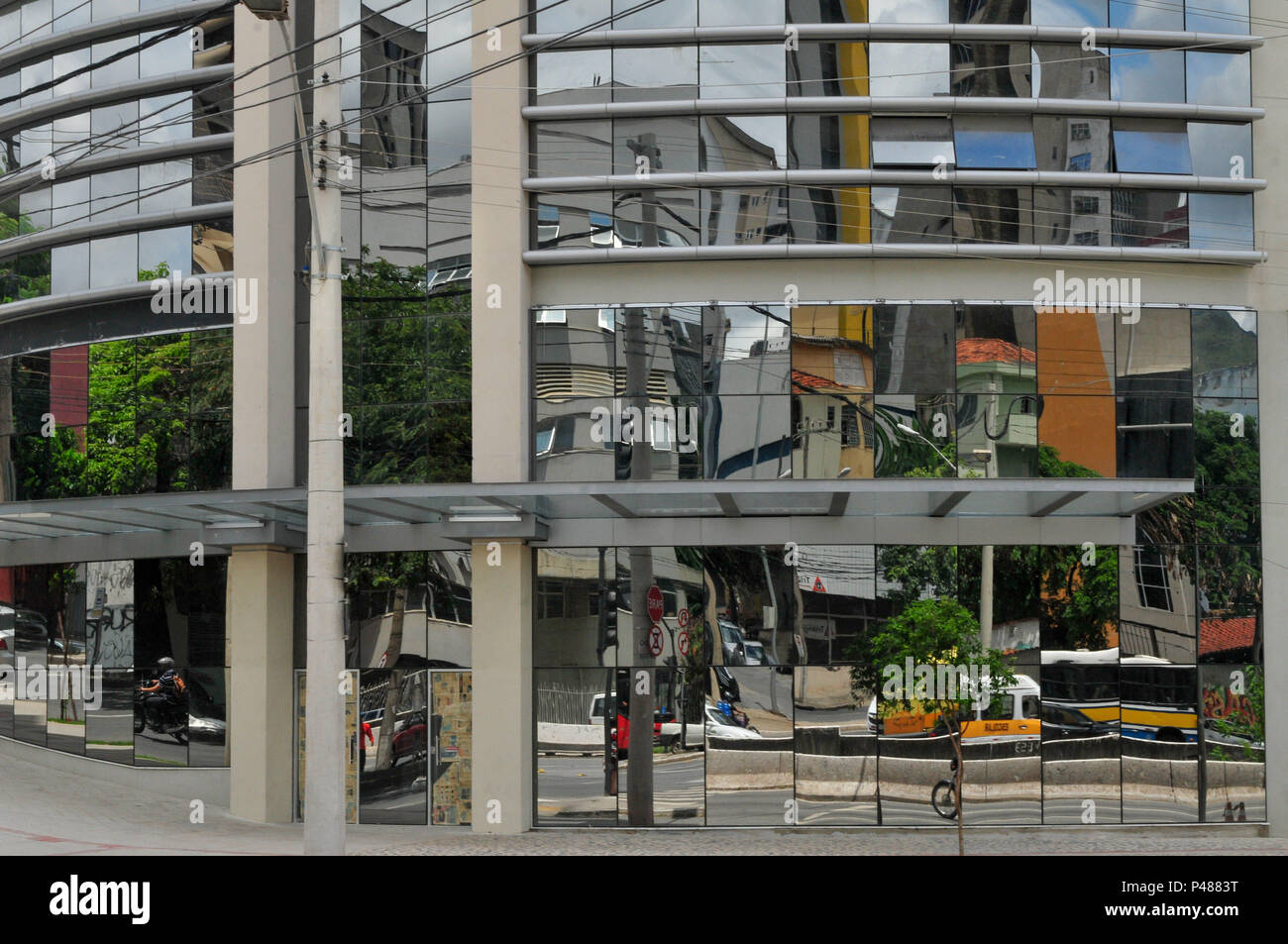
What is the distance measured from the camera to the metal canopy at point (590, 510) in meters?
18.9

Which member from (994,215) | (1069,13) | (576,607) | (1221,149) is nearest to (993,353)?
(994,215)

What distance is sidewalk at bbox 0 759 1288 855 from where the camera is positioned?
1806 cm

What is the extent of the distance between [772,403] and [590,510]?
353cm

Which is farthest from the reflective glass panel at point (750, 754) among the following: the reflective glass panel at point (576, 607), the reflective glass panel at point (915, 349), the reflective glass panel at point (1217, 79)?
the reflective glass panel at point (1217, 79)

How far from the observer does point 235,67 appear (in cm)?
2272

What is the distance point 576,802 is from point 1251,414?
43.2 ft

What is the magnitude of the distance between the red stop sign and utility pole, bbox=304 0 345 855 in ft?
25.3

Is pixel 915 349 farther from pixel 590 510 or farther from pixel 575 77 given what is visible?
pixel 575 77

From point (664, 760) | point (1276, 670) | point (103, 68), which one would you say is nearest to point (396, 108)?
point (103, 68)

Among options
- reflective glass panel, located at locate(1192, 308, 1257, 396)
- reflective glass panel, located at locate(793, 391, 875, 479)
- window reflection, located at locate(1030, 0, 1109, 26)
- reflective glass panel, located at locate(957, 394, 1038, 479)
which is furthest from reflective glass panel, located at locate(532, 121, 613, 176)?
reflective glass panel, located at locate(1192, 308, 1257, 396)

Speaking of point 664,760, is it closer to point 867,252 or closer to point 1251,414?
point 867,252

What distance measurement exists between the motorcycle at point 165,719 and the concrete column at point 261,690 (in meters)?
1.16

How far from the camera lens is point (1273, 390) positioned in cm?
2152

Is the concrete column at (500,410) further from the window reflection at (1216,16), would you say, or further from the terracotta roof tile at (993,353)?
the window reflection at (1216,16)
